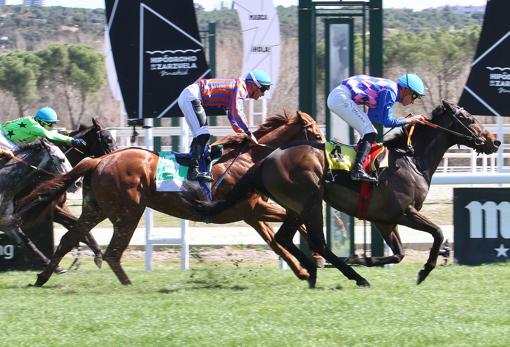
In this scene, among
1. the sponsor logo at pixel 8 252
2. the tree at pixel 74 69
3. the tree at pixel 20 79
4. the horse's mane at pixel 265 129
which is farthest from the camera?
the tree at pixel 74 69

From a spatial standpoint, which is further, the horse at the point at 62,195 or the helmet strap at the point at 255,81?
the horse at the point at 62,195

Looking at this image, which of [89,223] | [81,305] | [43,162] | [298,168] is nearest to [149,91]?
[43,162]

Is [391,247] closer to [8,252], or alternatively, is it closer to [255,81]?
[255,81]

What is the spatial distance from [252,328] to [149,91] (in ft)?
15.8

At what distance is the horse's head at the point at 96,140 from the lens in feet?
34.9

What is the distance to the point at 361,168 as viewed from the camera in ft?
27.1

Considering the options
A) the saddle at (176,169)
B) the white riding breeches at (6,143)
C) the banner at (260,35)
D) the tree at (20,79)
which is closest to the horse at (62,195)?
the white riding breeches at (6,143)

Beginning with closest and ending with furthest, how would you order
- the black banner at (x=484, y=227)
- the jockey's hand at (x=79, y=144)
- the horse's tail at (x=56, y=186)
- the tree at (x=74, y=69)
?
the horse's tail at (x=56, y=186)
the black banner at (x=484, y=227)
the jockey's hand at (x=79, y=144)
the tree at (x=74, y=69)

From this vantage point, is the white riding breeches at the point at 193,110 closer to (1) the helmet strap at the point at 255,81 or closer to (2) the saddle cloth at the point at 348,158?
(1) the helmet strap at the point at 255,81

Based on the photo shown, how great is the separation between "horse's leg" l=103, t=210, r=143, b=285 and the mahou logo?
358 cm

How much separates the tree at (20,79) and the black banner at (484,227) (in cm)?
2350

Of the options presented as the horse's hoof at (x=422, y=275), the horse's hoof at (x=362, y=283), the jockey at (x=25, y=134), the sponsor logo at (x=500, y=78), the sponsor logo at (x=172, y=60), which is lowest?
the horse's hoof at (x=362, y=283)

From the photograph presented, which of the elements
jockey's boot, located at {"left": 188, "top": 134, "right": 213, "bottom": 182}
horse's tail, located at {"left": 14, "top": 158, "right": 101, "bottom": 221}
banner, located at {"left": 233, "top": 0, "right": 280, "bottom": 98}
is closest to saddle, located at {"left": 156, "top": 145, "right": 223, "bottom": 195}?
jockey's boot, located at {"left": 188, "top": 134, "right": 213, "bottom": 182}

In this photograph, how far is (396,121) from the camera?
8344mm
